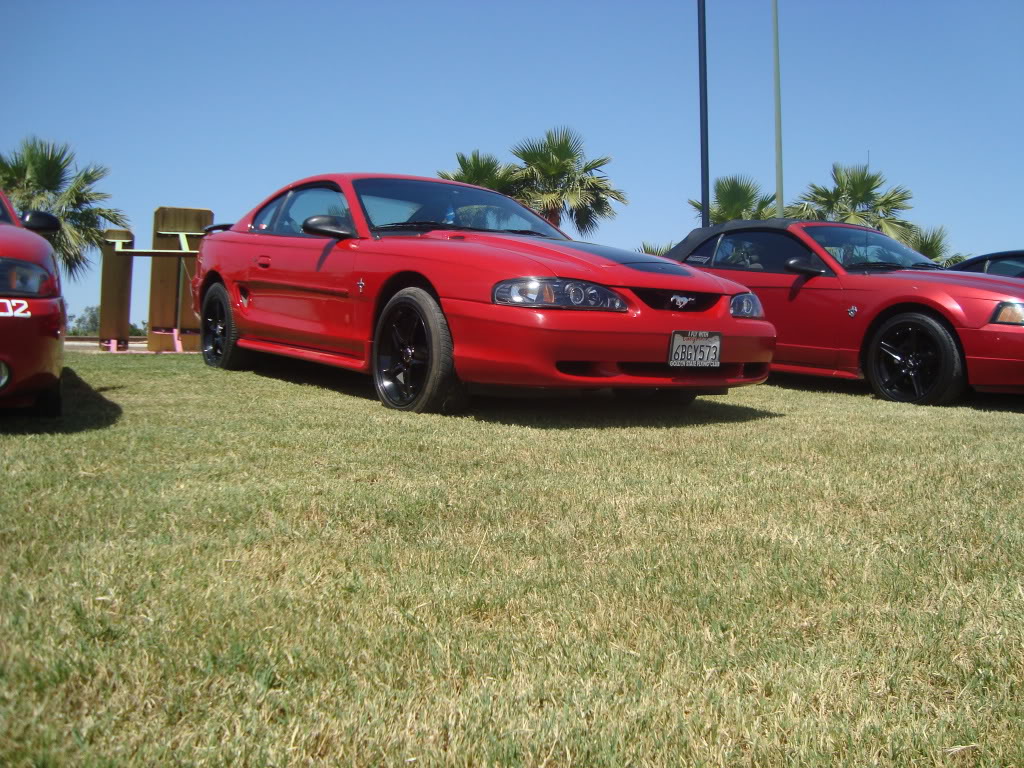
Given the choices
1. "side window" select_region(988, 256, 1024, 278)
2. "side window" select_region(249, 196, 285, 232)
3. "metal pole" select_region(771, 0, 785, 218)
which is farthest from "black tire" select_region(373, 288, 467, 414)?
"metal pole" select_region(771, 0, 785, 218)

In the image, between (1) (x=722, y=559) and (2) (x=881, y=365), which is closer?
(1) (x=722, y=559)

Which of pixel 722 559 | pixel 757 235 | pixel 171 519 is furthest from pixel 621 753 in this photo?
pixel 757 235

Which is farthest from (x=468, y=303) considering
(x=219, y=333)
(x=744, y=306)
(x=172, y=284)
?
(x=172, y=284)

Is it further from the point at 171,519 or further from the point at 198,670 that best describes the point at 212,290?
the point at 198,670

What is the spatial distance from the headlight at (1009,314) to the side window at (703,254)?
241cm

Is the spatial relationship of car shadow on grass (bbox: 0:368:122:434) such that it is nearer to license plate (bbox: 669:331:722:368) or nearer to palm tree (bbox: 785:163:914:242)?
license plate (bbox: 669:331:722:368)

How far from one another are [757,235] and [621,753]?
699cm

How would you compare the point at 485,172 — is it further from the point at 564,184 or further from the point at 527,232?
the point at 527,232

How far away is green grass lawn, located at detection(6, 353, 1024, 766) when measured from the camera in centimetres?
160

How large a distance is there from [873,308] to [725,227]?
167 centimetres

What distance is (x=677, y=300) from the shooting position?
519cm

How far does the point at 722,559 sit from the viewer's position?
99.5 inches

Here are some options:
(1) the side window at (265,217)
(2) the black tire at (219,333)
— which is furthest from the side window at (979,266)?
(2) the black tire at (219,333)

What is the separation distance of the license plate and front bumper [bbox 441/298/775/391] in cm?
4
